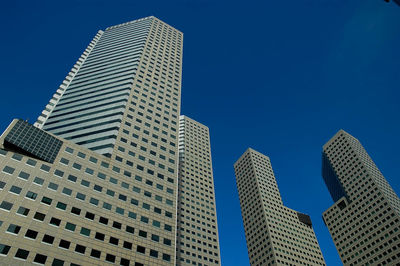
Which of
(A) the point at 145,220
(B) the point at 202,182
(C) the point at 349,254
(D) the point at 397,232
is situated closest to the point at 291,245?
(C) the point at 349,254

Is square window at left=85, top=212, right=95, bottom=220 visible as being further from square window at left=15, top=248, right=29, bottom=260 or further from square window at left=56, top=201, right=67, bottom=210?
square window at left=15, top=248, right=29, bottom=260

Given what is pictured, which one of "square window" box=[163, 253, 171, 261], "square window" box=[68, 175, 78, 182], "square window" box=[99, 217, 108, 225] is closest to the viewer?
"square window" box=[99, 217, 108, 225]

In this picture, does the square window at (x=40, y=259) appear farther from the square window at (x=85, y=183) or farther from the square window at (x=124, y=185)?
the square window at (x=124, y=185)

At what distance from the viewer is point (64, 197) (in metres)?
50.0

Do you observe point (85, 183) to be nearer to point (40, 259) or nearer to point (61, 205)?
point (61, 205)

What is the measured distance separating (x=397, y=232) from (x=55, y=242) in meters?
120

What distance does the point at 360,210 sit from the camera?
134500mm

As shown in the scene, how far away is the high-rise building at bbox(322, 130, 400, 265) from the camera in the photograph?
4629 inches

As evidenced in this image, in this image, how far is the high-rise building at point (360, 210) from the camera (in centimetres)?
11759

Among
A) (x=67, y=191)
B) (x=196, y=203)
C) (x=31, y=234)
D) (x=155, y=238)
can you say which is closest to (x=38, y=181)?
(x=67, y=191)

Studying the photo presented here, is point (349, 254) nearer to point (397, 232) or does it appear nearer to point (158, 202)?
point (397, 232)

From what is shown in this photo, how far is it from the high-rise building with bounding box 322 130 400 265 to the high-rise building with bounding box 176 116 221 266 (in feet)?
215

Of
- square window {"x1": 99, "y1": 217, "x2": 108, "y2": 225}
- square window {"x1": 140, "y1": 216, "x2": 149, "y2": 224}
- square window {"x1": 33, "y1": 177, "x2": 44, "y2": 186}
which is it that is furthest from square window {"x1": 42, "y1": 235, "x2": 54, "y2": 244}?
square window {"x1": 140, "y1": 216, "x2": 149, "y2": 224}

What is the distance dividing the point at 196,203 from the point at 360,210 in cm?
7680
